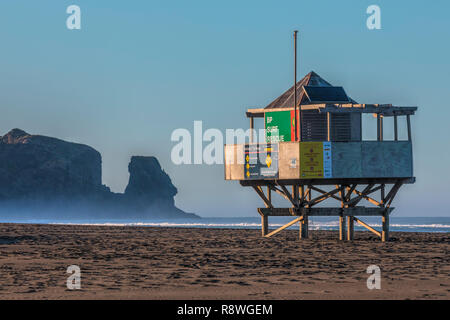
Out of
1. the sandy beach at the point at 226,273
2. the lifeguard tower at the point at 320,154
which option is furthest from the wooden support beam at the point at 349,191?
the sandy beach at the point at 226,273

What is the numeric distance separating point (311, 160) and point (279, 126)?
9.17 ft

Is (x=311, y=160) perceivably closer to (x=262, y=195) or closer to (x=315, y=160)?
(x=315, y=160)

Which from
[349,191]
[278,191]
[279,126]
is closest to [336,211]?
[349,191]

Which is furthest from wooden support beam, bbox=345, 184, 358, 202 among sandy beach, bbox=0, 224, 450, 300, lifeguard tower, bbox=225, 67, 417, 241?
sandy beach, bbox=0, 224, 450, 300

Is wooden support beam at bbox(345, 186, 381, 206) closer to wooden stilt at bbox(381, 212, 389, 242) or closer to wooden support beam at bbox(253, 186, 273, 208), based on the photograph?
wooden stilt at bbox(381, 212, 389, 242)

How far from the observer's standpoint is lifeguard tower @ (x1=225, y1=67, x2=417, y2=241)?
29.8 meters

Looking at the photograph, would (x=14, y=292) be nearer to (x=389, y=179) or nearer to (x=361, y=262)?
(x=361, y=262)

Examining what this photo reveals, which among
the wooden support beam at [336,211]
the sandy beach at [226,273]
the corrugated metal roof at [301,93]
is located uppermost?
the corrugated metal roof at [301,93]

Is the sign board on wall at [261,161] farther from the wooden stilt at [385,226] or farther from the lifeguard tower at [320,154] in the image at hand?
the wooden stilt at [385,226]

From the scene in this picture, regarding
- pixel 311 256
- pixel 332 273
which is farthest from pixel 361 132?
pixel 332 273

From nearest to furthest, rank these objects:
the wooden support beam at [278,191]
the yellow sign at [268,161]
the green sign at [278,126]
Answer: the yellow sign at [268,161], the green sign at [278,126], the wooden support beam at [278,191]

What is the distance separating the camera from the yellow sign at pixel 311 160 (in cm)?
2977

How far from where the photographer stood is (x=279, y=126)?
1261 inches

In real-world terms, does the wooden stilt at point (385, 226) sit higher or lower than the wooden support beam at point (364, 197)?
lower
